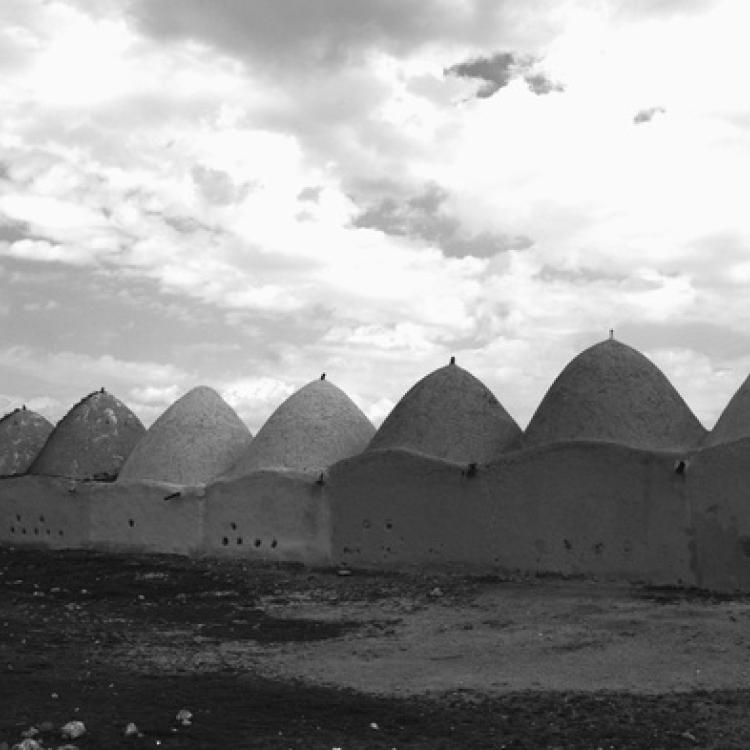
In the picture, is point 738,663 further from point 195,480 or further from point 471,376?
point 195,480

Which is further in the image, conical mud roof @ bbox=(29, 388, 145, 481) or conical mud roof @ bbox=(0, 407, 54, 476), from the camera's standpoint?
conical mud roof @ bbox=(0, 407, 54, 476)

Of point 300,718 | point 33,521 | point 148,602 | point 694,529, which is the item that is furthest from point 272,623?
point 33,521

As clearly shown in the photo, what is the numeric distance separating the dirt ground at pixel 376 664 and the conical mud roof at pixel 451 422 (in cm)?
196

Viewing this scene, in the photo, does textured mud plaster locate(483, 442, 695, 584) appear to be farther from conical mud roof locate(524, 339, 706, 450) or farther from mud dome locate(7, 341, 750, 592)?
conical mud roof locate(524, 339, 706, 450)

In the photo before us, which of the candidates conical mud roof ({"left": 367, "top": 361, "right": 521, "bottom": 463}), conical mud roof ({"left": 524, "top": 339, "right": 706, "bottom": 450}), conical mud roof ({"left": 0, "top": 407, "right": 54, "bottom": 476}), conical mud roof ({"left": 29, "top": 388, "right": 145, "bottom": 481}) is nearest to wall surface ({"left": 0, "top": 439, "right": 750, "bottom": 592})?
conical mud roof ({"left": 367, "top": 361, "right": 521, "bottom": 463})

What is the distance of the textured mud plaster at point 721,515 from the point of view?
39.9 ft

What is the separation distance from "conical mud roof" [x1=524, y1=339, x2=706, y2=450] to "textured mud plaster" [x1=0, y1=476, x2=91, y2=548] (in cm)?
889

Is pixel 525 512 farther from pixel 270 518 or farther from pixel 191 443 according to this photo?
pixel 191 443

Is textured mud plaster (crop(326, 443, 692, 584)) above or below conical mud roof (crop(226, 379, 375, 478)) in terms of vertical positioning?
below

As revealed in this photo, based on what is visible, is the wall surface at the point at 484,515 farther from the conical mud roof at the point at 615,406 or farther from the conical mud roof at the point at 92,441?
the conical mud roof at the point at 92,441

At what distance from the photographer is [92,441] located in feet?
67.1

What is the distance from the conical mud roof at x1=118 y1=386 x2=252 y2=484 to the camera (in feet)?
59.2

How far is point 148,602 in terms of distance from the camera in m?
12.4

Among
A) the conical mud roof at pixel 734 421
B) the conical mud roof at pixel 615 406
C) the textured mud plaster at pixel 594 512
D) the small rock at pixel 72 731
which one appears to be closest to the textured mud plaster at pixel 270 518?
the textured mud plaster at pixel 594 512
